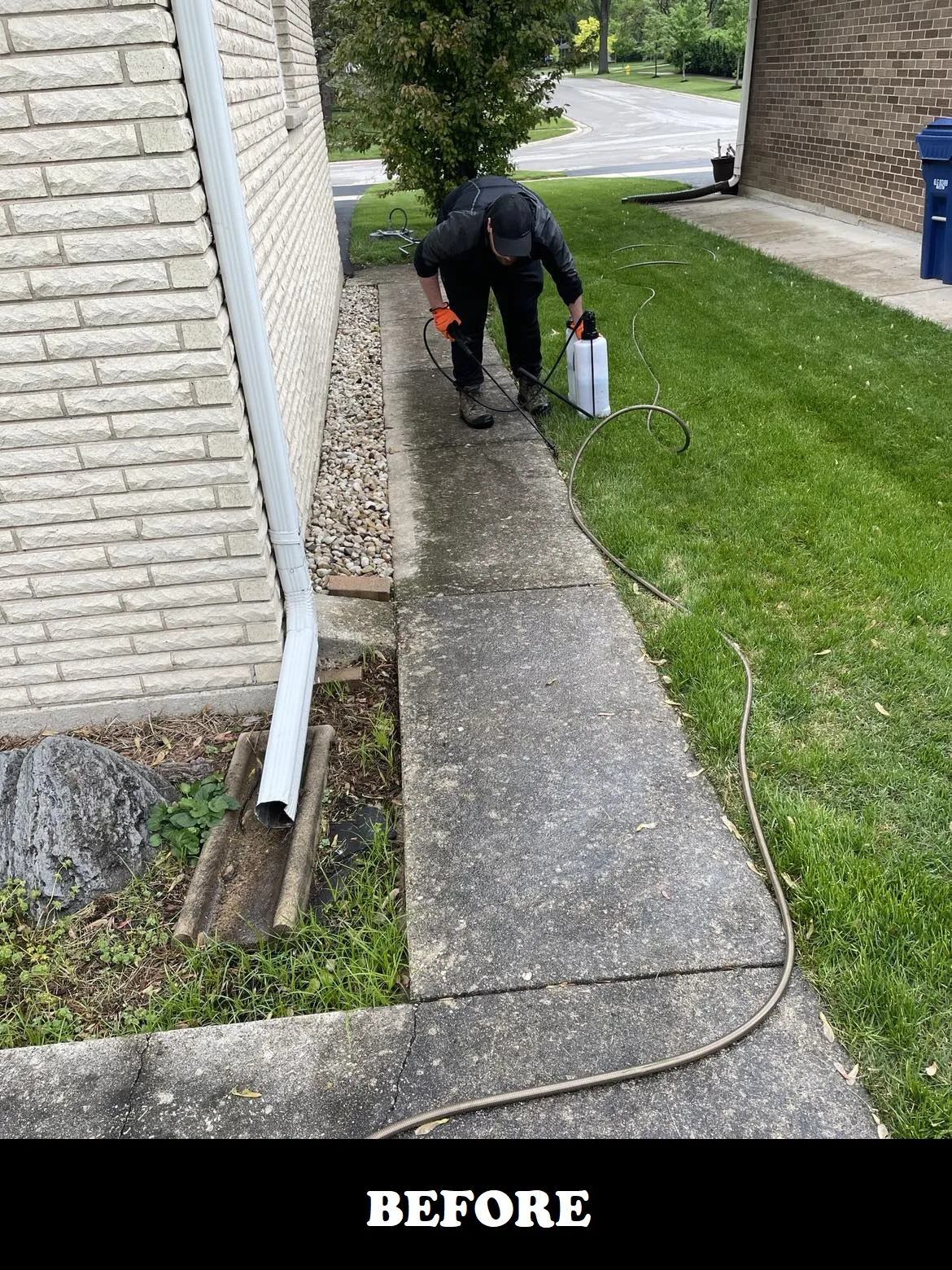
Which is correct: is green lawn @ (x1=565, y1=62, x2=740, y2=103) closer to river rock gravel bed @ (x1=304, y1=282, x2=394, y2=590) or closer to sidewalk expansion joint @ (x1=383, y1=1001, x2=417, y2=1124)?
river rock gravel bed @ (x1=304, y1=282, x2=394, y2=590)

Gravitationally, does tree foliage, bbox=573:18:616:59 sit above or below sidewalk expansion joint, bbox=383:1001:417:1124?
above

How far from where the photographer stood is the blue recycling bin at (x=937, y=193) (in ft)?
24.4

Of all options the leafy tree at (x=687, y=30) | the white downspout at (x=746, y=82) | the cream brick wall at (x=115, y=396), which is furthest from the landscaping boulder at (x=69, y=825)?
the leafy tree at (x=687, y=30)

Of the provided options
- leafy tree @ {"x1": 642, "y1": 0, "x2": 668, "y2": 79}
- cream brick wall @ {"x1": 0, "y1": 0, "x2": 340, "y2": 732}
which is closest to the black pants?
cream brick wall @ {"x1": 0, "y1": 0, "x2": 340, "y2": 732}

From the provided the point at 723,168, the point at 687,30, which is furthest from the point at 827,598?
the point at 687,30

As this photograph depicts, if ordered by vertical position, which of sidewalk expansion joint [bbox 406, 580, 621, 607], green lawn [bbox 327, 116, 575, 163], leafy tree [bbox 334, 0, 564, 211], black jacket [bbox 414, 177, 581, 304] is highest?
leafy tree [bbox 334, 0, 564, 211]

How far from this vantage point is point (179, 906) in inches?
110

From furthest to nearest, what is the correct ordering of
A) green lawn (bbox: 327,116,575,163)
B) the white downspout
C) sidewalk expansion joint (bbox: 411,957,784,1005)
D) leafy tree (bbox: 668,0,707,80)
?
leafy tree (bbox: 668,0,707,80)
green lawn (bbox: 327,116,575,163)
the white downspout
sidewalk expansion joint (bbox: 411,957,784,1005)

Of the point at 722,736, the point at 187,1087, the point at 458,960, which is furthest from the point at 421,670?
the point at 187,1087

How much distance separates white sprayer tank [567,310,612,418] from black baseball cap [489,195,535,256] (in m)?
0.61

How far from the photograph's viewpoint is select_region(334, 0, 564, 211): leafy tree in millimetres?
9664

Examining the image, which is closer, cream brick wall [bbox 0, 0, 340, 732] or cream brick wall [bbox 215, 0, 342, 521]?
cream brick wall [bbox 0, 0, 340, 732]

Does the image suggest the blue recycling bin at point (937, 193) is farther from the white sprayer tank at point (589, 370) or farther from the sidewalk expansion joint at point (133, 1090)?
the sidewalk expansion joint at point (133, 1090)

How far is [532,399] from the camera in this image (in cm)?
620
